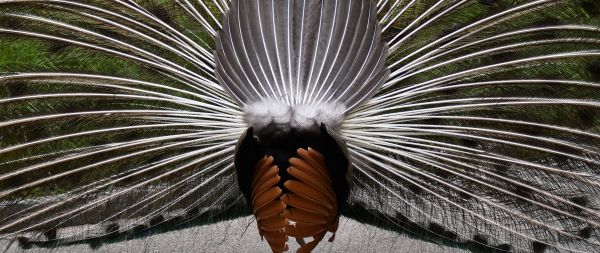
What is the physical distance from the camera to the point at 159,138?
3826mm

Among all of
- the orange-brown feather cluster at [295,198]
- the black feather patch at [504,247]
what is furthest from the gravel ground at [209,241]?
the orange-brown feather cluster at [295,198]

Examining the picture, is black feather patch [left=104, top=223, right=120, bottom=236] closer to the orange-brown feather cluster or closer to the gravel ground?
the gravel ground

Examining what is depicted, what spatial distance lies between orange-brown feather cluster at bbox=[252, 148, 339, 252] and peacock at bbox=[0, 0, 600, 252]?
45 centimetres

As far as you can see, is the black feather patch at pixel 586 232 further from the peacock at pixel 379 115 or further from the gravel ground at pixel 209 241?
the gravel ground at pixel 209 241

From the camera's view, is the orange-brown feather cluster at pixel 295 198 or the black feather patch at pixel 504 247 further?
the black feather patch at pixel 504 247

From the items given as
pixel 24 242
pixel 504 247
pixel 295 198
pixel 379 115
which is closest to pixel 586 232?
pixel 504 247

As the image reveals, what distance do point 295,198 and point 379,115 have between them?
0.76m

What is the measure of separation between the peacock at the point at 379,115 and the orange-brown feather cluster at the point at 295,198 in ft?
1.48

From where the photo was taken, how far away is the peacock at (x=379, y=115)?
147 inches

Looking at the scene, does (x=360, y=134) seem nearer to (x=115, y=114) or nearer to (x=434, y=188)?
(x=434, y=188)

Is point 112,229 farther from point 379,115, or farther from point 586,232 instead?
point 586,232

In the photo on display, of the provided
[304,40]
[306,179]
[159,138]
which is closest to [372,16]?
[304,40]

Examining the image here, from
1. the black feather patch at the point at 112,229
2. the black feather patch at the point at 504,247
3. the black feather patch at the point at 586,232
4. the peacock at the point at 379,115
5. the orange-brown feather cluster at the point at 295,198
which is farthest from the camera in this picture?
the black feather patch at the point at 112,229

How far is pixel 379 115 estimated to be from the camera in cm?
368
